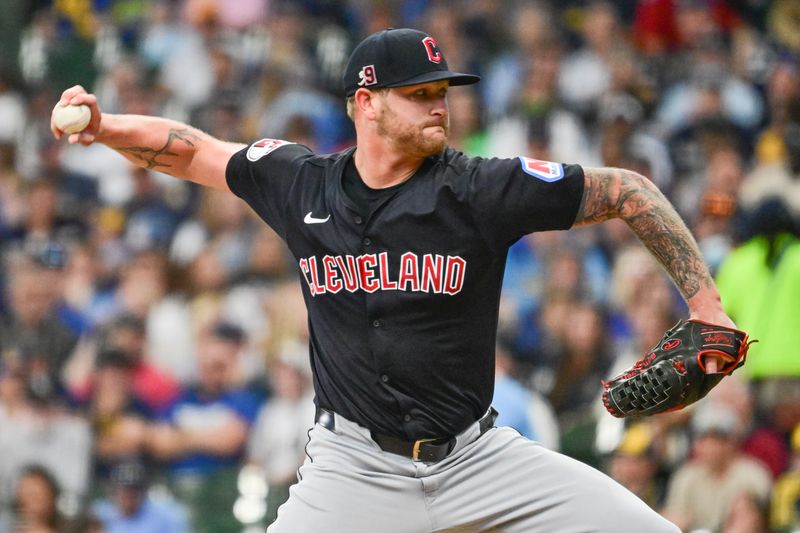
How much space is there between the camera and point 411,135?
15.1 feet

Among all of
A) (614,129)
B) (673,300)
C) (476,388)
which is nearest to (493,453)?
(476,388)

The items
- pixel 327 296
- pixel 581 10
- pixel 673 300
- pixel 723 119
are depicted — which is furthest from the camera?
pixel 581 10

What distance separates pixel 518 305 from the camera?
360 inches

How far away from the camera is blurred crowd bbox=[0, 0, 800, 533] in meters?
7.85

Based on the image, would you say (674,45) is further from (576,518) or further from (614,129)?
(576,518)

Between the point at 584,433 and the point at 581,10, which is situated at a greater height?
the point at 581,10

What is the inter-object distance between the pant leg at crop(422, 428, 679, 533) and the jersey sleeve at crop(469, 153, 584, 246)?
741 millimetres

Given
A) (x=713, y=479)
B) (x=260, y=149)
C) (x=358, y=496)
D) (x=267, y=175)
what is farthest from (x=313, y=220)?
(x=713, y=479)

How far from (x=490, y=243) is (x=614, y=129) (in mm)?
6179

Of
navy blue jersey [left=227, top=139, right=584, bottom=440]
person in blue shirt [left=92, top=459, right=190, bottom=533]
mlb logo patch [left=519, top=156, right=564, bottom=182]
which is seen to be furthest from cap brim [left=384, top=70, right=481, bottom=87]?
Answer: person in blue shirt [left=92, top=459, right=190, bottom=533]

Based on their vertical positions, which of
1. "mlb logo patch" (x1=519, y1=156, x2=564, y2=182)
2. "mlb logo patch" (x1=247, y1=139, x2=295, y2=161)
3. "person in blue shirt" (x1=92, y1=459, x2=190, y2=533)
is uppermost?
"mlb logo patch" (x1=247, y1=139, x2=295, y2=161)

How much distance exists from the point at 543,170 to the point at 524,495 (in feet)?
3.56

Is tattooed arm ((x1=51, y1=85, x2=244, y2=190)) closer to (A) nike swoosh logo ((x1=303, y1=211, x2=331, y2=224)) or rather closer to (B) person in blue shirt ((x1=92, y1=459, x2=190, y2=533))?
(A) nike swoosh logo ((x1=303, y1=211, x2=331, y2=224))

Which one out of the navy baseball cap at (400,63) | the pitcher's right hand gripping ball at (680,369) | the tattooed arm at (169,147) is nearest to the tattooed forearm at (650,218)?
the pitcher's right hand gripping ball at (680,369)
